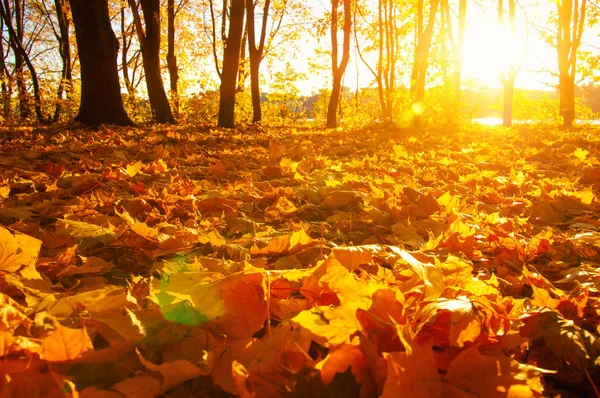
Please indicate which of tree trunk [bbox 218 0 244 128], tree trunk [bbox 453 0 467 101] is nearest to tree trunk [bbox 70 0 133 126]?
tree trunk [bbox 218 0 244 128]

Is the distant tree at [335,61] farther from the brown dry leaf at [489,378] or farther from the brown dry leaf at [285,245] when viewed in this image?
the brown dry leaf at [489,378]

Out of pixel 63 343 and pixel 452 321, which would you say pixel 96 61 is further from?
pixel 452 321

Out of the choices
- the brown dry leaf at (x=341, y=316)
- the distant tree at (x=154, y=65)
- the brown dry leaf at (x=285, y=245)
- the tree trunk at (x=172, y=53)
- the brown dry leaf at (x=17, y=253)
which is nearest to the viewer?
the brown dry leaf at (x=341, y=316)

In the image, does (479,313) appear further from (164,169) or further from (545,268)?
(164,169)

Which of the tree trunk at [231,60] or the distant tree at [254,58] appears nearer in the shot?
the tree trunk at [231,60]

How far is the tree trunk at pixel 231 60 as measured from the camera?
337 inches

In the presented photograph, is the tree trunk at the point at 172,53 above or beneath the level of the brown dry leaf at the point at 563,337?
above

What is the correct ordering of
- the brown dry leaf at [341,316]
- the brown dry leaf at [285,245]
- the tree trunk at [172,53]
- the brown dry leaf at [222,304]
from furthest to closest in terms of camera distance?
the tree trunk at [172,53], the brown dry leaf at [285,245], the brown dry leaf at [222,304], the brown dry leaf at [341,316]

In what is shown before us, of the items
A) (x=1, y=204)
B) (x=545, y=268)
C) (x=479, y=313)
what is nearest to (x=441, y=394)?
(x=479, y=313)

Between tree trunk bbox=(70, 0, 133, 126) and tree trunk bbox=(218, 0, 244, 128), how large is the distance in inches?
109

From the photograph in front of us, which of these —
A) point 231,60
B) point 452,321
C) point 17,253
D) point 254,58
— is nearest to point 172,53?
point 254,58

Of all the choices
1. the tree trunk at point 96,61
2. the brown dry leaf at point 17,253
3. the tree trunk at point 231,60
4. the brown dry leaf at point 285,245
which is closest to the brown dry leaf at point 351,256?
the brown dry leaf at point 285,245

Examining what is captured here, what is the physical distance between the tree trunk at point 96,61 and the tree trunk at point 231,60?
278cm

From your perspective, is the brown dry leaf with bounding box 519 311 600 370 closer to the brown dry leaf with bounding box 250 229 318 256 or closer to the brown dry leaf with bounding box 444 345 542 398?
the brown dry leaf with bounding box 444 345 542 398
